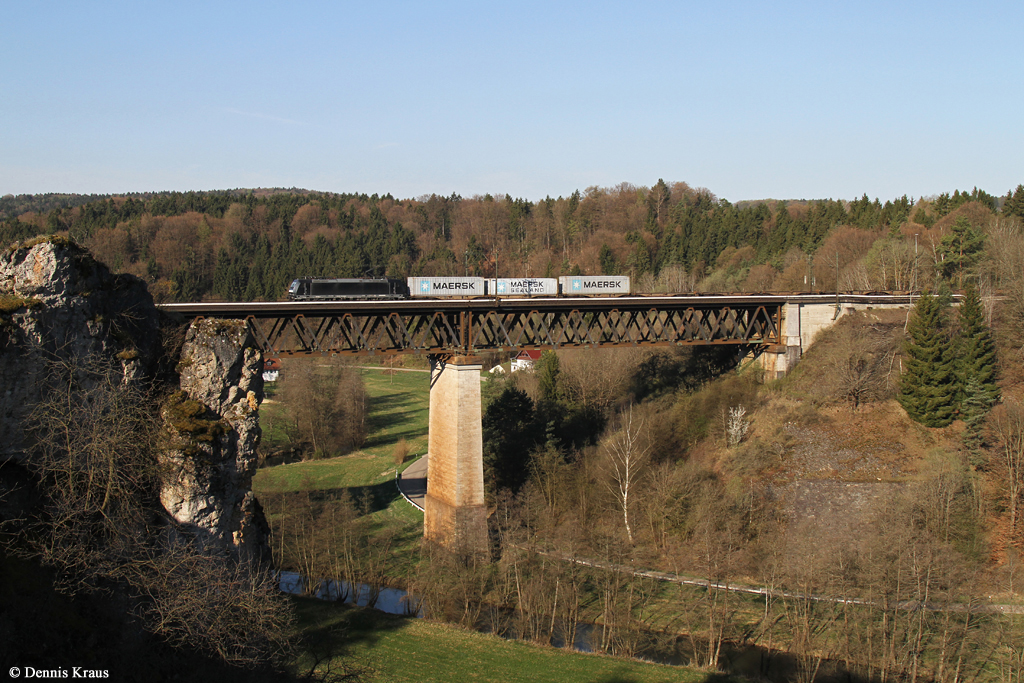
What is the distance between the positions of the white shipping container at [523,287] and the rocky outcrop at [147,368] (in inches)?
1106

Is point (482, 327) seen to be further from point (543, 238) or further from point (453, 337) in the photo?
point (543, 238)

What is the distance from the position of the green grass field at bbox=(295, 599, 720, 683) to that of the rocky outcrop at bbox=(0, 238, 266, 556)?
4898 millimetres

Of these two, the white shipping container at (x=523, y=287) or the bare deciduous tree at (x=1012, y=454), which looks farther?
the white shipping container at (x=523, y=287)

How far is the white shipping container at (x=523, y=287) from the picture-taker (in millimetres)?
52906

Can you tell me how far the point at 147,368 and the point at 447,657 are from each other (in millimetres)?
14278

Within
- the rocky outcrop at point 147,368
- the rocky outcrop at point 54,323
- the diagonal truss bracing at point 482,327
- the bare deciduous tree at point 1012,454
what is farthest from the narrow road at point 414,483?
the bare deciduous tree at point 1012,454

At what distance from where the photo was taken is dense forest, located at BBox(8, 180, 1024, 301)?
86.8 metres

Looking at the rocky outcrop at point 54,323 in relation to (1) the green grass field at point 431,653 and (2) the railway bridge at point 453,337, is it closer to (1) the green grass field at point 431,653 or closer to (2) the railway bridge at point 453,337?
(2) the railway bridge at point 453,337

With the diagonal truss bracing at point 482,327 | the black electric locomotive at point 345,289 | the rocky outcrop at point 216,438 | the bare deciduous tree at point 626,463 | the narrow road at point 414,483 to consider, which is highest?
the black electric locomotive at point 345,289

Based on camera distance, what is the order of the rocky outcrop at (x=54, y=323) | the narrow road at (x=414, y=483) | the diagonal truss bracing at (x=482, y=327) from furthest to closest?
the narrow road at (x=414, y=483), the diagonal truss bracing at (x=482, y=327), the rocky outcrop at (x=54, y=323)

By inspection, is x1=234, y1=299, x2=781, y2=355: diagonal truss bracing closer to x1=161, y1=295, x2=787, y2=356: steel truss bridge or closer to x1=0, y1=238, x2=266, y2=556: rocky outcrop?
x1=161, y1=295, x2=787, y2=356: steel truss bridge

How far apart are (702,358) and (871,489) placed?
20.2 m

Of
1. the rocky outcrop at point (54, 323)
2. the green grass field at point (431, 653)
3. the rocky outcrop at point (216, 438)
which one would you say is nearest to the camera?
the rocky outcrop at point (54, 323)

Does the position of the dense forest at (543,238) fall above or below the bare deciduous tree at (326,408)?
above
